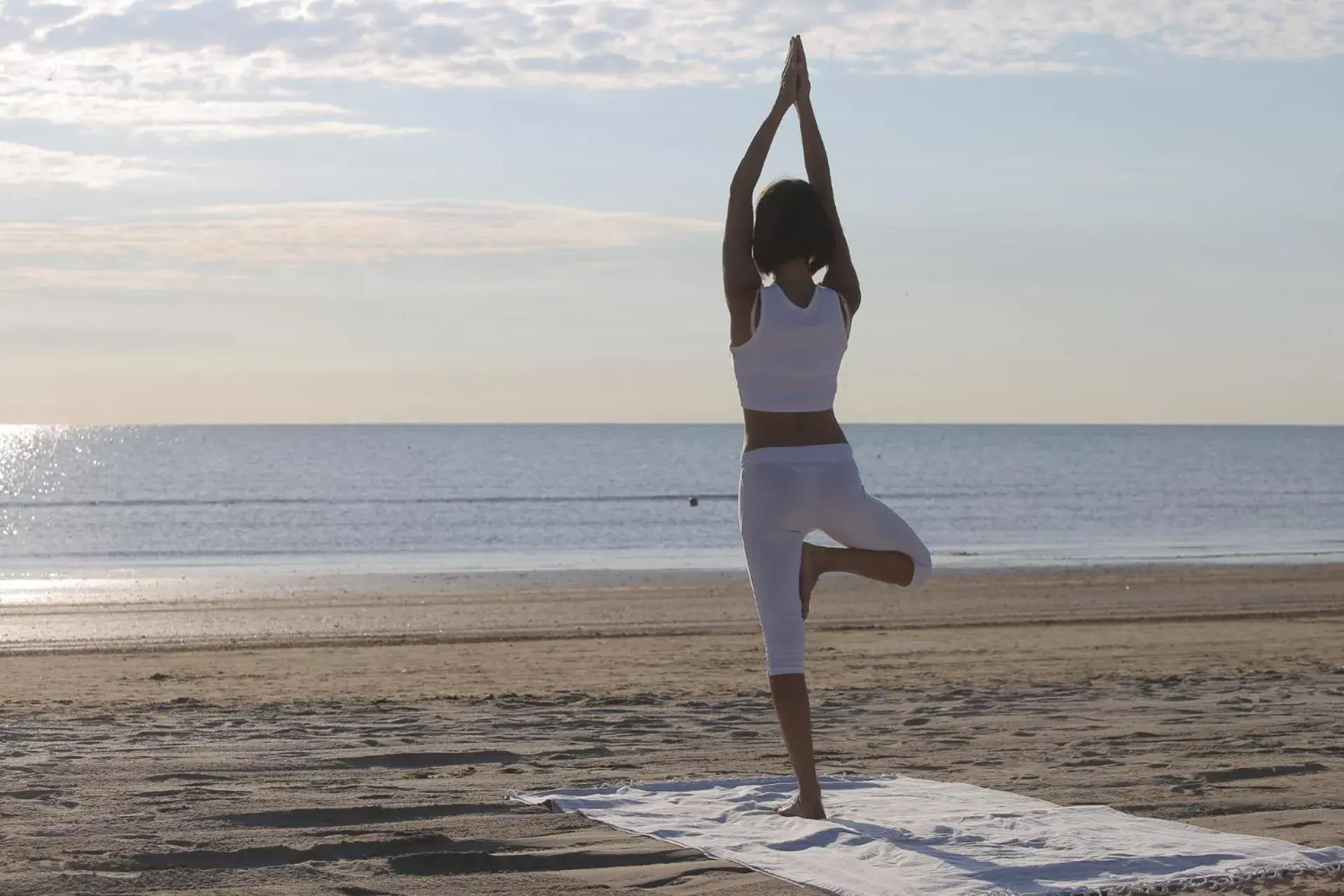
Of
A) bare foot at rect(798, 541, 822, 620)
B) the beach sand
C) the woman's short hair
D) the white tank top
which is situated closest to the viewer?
the beach sand

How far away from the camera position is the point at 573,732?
6.66 meters

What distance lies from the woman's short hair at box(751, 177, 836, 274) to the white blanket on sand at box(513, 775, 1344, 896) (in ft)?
5.38

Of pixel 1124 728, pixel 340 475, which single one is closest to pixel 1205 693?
pixel 1124 728

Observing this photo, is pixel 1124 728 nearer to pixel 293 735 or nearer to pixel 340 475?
pixel 293 735

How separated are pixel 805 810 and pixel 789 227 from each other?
1736 mm

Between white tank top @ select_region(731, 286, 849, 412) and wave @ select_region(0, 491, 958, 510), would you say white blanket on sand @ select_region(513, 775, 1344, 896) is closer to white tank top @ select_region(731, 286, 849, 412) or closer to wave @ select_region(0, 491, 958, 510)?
white tank top @ select_region(731, 286, 849, 412)

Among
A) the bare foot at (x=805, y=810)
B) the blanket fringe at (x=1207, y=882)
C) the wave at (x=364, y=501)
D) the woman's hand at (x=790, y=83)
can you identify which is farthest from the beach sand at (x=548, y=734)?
the wave at (x=364, y=501)

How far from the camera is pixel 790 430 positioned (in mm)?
4262

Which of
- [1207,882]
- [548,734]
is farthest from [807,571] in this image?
[548,734]

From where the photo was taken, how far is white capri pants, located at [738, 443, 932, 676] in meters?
4.24

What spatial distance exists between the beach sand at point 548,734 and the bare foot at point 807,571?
32.7 inches

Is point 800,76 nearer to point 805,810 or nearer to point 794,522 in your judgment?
point 794,522

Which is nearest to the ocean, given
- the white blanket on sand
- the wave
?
the wave

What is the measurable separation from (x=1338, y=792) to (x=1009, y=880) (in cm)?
172
